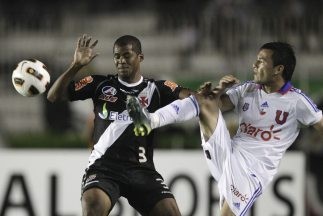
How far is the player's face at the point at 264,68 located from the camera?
7.80 metres

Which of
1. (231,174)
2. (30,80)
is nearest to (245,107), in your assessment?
(231,174)

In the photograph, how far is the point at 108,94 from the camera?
25.3 ft

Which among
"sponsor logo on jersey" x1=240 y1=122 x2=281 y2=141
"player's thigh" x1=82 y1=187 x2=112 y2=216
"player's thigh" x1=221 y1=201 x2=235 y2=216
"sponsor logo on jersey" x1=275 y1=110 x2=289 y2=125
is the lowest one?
"player's thigh" x1=221 y1=201 x2=235 y2=216

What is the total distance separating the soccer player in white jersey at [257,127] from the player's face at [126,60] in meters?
0.66

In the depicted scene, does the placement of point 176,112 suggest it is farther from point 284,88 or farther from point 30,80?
point 30,80

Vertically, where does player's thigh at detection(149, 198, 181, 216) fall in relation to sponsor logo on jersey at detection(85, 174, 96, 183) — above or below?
below

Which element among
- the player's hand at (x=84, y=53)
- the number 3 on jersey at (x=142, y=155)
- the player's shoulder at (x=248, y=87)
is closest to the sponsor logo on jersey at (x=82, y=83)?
the player's hand at (x=84, y=53)

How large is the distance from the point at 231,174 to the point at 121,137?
3.11ft

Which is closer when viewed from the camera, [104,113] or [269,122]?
[104,113]

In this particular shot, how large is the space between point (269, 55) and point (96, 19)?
965 cm

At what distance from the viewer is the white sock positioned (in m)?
7.26

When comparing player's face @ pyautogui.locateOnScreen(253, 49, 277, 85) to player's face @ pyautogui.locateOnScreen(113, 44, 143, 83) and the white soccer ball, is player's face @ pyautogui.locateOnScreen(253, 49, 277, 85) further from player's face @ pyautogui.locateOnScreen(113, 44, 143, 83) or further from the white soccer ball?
the white soccer ball

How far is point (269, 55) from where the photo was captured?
25.7 ft

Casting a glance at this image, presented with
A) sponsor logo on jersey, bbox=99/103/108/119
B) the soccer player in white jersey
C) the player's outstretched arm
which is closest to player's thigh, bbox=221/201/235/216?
the soccer player in white jersey
